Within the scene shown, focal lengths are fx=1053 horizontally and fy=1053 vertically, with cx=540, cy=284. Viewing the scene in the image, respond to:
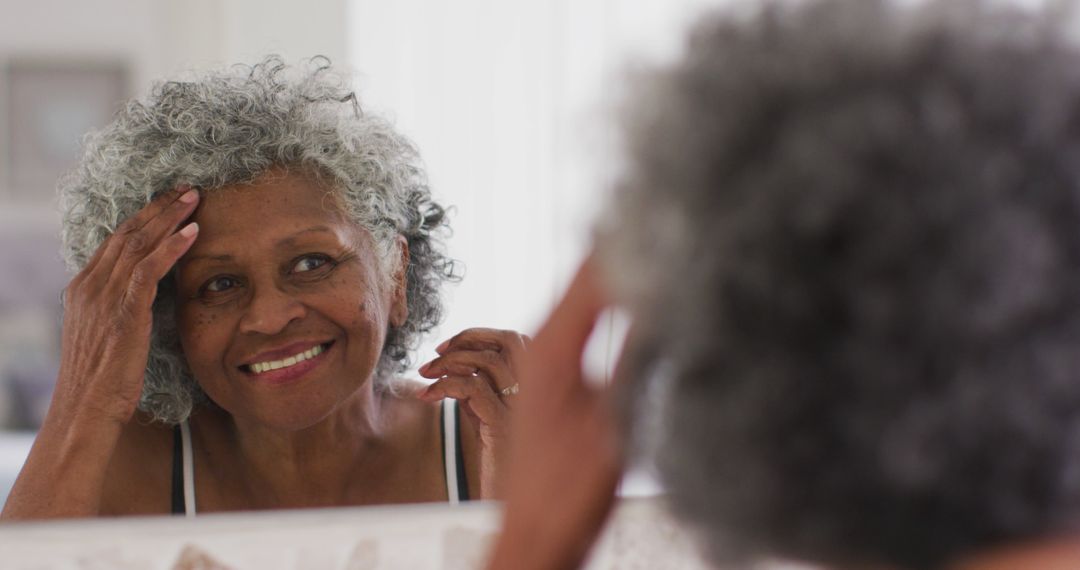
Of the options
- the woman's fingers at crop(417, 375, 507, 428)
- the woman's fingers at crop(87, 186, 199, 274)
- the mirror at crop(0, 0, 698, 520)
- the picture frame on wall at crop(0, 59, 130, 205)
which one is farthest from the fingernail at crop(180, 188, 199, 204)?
the picture frame on wall at crop(0, 59, 130, 205)

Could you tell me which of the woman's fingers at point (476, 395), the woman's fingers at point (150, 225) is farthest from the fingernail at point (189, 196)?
the woman's fingers at point (476, 395)

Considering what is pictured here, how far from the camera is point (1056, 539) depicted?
32 cm

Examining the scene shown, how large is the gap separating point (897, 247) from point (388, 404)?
2.12ft

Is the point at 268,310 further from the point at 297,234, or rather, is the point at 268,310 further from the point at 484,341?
the point at 484,341

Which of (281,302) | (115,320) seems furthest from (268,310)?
(115,320)

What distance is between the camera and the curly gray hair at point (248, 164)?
0.78 meters

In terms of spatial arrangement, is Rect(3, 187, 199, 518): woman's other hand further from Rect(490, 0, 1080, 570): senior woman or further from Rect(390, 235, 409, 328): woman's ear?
Rect(490, 0, 1080, 570): senior woman

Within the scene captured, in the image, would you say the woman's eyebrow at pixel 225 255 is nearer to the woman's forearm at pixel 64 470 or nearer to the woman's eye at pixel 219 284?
the woman's eye at pixel 219 284

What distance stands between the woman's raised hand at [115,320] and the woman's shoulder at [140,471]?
0.03 m

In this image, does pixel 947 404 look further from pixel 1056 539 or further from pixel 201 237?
pixel 201 237

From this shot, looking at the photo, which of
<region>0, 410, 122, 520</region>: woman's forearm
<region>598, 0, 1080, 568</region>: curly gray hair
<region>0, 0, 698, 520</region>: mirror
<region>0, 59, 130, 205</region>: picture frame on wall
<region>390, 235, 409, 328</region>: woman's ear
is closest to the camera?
<region>598, 0, 1080, 568</region>: curly gray hair

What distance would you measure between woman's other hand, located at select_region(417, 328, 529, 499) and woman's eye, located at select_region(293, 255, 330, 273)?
111 mm

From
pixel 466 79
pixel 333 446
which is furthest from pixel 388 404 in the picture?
pixel 466 79

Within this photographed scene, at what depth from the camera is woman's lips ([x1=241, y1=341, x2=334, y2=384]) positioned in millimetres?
804
